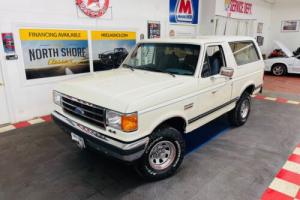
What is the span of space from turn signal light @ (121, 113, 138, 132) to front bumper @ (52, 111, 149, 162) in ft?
0.48

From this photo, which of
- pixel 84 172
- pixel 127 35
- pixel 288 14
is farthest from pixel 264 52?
pixel 84 172

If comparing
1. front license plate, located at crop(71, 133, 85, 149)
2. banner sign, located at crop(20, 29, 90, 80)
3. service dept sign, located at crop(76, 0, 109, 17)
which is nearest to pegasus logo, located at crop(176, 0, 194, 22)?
service dept sign, located at crop(76, 0, 109, 17)

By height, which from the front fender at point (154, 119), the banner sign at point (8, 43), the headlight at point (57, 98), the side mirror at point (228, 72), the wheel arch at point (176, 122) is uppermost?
the banner sign at point (8, 43)

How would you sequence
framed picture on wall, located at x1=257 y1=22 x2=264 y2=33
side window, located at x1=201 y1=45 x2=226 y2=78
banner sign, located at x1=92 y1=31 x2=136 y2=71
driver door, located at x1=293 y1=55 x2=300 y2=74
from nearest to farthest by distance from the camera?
side window, located at x1=201 y1=45 x2=226 y2=78 → banner sign, located at x1=92 y1=31 x2=136 y2=71 → driver door, located at x1=293 y1=55 x2=300 y2=74 → framed picture on wall, located at x1=257 y1=22 x2=264 y2=33

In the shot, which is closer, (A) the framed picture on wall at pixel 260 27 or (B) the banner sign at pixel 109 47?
(B) the banner sign at pixel 109 47

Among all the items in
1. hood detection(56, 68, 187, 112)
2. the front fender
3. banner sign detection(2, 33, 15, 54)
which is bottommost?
the front fender

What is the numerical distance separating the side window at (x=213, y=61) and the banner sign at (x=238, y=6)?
22.6ft

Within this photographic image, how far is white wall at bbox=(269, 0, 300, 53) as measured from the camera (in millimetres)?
12489

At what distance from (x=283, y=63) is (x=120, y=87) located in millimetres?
9660

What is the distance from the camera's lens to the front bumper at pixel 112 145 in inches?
88.9

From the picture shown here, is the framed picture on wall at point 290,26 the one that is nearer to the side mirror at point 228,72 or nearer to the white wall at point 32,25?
the white wall at point 32,25

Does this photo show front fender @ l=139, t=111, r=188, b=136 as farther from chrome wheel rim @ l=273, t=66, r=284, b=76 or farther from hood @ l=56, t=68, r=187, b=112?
chrome wheel rim @ l=273, t=66, r=284, b=76

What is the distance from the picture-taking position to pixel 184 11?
7945 mm

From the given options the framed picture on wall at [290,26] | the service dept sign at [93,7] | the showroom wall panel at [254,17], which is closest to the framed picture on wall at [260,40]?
the showroom wall panel at [254,17]
